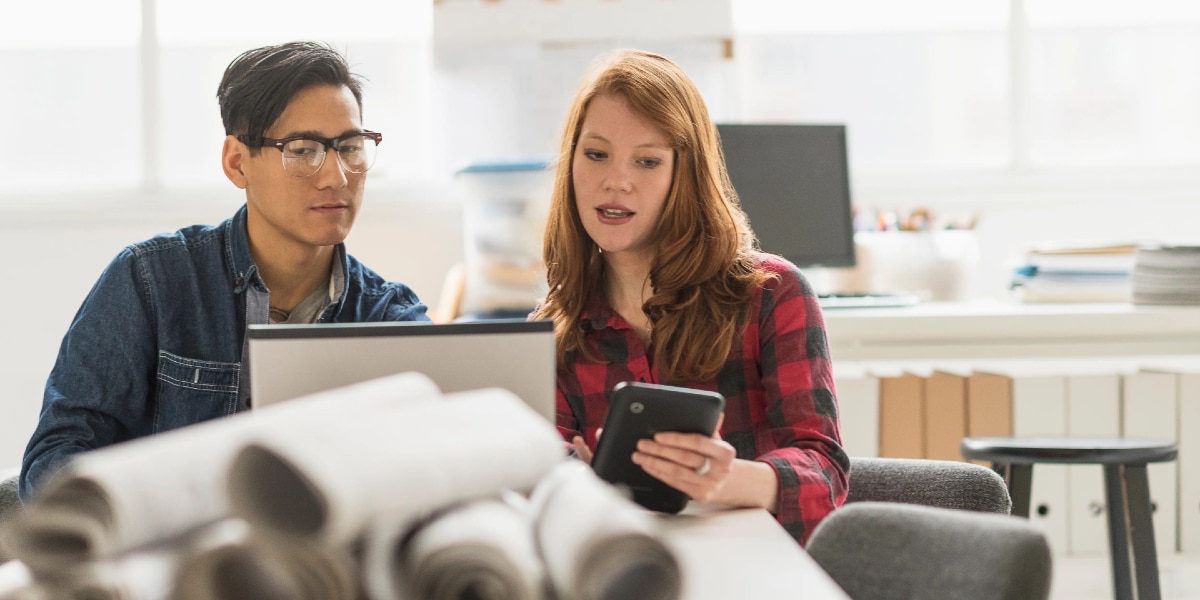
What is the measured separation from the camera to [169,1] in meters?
3.25

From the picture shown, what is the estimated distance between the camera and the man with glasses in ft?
4.93

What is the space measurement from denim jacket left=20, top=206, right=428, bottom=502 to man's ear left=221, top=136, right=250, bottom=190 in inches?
2.3

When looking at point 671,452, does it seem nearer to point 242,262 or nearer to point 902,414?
point 242,262

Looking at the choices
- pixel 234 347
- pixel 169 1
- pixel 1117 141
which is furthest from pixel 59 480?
pixel 1117 141

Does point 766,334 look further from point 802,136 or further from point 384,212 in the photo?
point 384,212

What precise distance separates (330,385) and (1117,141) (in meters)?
2.90

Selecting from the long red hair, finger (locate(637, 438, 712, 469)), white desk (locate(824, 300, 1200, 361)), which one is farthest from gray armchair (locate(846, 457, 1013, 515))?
white desk (locate(824, 300, 1200, 361))

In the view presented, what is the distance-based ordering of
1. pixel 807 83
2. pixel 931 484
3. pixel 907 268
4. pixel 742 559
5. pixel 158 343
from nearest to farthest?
pixel 742 559, pixel 931 484, pixel 158 343, pixel 907 268, pixel 807 83

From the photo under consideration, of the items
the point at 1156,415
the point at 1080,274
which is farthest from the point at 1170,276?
the point at 1156,415

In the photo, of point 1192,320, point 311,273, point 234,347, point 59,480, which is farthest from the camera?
point 1192,320

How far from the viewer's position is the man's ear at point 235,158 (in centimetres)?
160

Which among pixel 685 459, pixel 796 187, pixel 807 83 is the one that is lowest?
pixel 685 459

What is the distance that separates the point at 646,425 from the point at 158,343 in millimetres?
788

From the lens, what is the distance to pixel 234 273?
1.61 m
